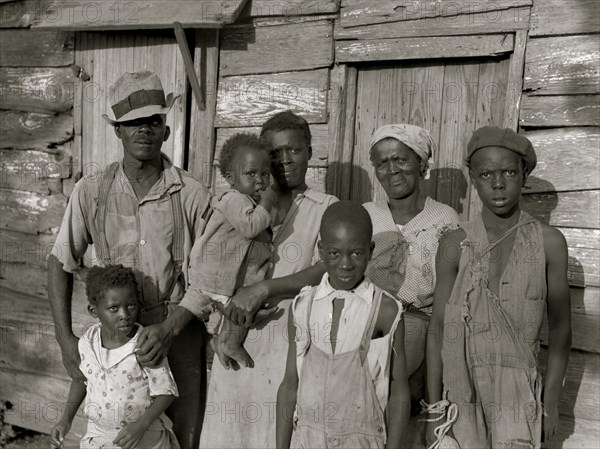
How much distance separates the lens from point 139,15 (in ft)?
15.8

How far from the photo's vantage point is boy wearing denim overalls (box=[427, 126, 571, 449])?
3.00 meters

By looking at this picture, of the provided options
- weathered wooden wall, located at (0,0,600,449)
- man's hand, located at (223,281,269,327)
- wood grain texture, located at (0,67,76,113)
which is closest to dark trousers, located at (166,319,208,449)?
man's hand, located at (223,281,269,327)

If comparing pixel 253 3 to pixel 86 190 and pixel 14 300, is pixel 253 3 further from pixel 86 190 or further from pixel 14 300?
pixel 14 300

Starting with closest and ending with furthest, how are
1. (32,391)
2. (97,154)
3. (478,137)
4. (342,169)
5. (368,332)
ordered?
(368,332) < (478,137) < (342,169) < (97,154) < (32,391)

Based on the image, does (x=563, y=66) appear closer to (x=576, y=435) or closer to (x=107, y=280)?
(x=576, y=435)

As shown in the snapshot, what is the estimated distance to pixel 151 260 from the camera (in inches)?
139

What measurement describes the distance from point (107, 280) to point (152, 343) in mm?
361

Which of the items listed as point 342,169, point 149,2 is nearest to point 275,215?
point 342,169

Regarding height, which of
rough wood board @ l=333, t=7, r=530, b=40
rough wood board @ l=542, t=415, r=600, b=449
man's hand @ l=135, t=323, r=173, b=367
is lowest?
rough wood board @ l=542, t=415, r=600, b=449

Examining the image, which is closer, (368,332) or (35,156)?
(368,332)

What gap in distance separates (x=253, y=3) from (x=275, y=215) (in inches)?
76.5

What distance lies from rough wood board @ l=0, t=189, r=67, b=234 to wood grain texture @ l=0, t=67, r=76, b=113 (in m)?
0.67

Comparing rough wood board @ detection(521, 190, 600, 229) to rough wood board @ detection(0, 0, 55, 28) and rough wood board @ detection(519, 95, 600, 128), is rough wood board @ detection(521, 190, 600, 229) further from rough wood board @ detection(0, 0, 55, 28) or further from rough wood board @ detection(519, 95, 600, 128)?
rough wood board @ detection(0, 0, 55, 28)

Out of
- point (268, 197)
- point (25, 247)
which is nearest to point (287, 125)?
point (268, 197)
